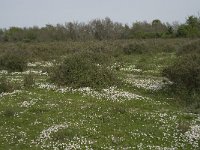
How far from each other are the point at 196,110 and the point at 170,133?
4.33 metres

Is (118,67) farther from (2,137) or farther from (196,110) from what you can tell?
(2,137)

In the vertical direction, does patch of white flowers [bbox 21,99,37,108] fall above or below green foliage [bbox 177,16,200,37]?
below

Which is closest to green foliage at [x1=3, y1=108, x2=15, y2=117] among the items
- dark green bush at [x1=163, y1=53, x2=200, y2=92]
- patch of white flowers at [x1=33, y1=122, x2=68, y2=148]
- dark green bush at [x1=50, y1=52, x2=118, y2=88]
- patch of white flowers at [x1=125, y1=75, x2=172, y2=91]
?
patch of white flowers at [x1=33, y1=122, x2=68, y2=148]

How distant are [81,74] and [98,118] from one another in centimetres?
824

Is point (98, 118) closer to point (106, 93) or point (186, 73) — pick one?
point (106, 93)

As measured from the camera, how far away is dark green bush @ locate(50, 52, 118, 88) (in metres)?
27.6

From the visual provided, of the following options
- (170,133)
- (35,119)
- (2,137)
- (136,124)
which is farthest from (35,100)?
(170,133)

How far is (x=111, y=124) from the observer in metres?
19.6

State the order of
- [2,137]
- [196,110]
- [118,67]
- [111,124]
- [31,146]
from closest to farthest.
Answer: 1. [31,146]
2. [2,137]
3. [111,124]
4. [196,110]
5. [118,67]

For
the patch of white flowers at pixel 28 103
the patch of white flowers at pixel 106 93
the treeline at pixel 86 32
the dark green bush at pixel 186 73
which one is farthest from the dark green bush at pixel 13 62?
the treeline at pixel 86 32

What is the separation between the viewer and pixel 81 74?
92.8 ft

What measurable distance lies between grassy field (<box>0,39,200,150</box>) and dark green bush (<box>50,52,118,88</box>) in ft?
2.70

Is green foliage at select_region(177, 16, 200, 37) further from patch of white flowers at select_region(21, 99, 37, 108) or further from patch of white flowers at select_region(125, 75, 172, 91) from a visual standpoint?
patch of white flowers at select_region(21, 99, 37, 108)

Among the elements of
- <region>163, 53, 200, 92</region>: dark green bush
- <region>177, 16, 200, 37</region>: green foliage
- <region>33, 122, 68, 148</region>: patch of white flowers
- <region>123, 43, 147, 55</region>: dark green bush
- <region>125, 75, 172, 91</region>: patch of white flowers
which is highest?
<region>177, 16, 200, 37</region>: green foliage
